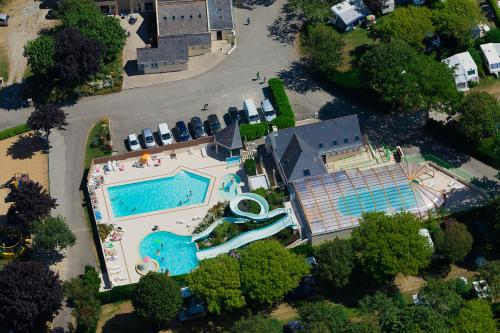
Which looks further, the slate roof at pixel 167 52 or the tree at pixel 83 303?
the slate roof at pixel 167 52

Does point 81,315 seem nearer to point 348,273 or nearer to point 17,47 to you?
point 348,273

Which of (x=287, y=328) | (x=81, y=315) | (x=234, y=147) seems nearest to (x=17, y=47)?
(x=234, y=147)

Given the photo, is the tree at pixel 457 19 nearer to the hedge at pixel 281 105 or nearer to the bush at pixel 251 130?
the hedge at pixel 281 105

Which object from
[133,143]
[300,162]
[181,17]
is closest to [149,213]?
[133,143]

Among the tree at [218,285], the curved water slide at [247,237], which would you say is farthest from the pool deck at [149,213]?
the tree at [218,285]

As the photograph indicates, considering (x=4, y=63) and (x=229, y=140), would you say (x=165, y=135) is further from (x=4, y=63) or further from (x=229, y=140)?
(x=4, y=63)

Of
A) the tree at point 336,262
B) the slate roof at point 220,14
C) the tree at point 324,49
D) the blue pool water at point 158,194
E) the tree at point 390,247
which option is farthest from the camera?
the slate roof at point 220,14

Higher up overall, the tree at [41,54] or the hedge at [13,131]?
the tree at [41,54]

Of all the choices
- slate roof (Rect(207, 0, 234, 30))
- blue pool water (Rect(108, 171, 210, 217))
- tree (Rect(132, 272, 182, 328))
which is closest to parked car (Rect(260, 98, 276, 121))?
blue pool water (Rect(108, 171, 210, 217))
